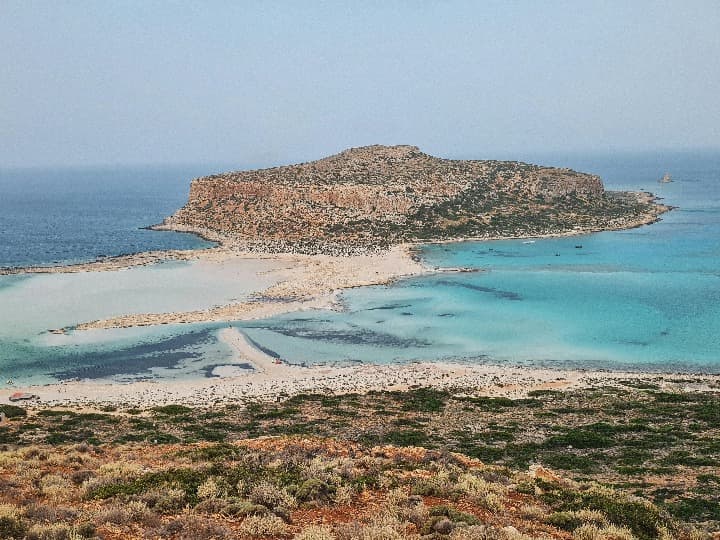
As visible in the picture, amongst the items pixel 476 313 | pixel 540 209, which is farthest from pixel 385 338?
pixel 540 209

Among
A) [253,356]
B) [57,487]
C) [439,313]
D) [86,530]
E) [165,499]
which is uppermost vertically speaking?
[86,530]

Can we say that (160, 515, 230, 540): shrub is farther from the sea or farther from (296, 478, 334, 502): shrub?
the sea

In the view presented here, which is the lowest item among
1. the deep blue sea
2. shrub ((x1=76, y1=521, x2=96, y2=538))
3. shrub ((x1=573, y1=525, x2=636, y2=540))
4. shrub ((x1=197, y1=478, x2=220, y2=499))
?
shrub ((x1=573, y1=525, x2=636, y2=540))

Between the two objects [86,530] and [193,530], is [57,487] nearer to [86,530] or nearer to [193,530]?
[86,530]

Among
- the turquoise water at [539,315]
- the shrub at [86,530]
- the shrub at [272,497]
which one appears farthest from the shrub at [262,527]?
the turquoise water at [539,315]

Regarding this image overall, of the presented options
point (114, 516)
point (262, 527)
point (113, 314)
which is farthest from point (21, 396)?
point (262, 527)

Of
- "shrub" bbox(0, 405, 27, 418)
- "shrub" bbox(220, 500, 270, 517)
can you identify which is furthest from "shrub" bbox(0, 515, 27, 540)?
"shrub" bbox(0, 405, 27, 418)

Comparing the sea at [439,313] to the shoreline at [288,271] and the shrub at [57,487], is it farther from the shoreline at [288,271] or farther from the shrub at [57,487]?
the shrub at [57,487]
